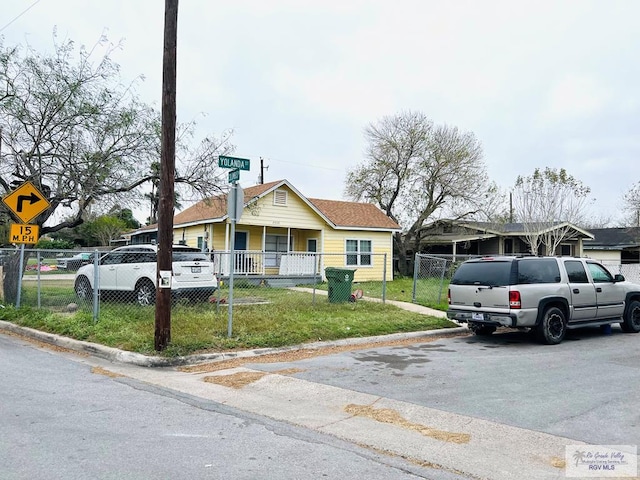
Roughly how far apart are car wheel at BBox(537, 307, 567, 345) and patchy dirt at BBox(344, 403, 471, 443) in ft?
18.1

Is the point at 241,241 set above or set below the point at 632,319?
above

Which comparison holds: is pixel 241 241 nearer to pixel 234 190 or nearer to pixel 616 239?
pixel 234 190

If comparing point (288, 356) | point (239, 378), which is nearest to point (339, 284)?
point (288, 356)

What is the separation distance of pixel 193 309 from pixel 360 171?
22139 millimetres

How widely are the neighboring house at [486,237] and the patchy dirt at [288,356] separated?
2111 cm

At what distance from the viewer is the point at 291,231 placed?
1016 inches

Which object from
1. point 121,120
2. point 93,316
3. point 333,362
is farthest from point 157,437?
point 121,120

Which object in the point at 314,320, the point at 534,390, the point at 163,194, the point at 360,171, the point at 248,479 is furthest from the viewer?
the point at 360,171

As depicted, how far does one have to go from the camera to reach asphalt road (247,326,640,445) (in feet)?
18.3

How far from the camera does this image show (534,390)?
22.2 ft

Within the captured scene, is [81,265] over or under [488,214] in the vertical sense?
under

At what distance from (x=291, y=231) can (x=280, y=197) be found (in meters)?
2.49

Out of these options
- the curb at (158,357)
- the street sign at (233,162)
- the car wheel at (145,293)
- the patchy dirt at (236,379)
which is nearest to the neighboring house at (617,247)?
the curb at (158,357)

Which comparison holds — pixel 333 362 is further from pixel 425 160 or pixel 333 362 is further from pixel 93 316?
pixel 425 160
